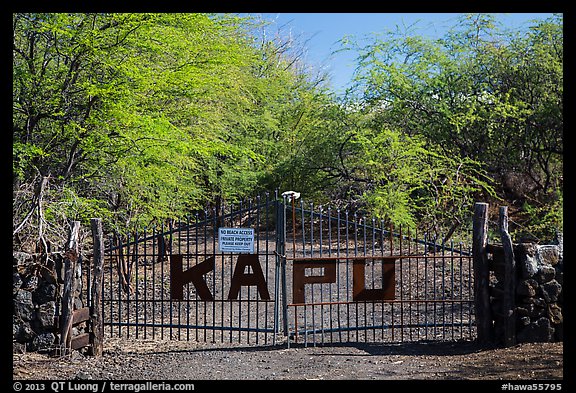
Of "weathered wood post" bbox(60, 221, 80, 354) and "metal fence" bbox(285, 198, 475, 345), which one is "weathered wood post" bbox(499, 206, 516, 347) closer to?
"metal fence" bbox(285, 198, 475, 345)

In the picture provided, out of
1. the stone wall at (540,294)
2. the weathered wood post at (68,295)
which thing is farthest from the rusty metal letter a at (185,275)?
the stone wall at (540,294)

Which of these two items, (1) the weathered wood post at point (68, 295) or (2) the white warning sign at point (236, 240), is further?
(2) the white warning sign at point (236, 240)

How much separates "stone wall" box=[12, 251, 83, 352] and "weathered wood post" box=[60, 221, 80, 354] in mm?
157

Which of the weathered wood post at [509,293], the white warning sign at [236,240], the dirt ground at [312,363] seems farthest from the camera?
the white warning sign at [236,240]

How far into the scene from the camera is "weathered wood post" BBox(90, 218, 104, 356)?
875cm

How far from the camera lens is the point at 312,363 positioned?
814 centimetres

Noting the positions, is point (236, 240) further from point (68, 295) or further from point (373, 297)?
point (68, 295)

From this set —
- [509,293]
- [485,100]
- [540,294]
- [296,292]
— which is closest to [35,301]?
[296,292]

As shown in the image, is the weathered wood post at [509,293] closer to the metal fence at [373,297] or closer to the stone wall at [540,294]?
the stone wall at [540,294]

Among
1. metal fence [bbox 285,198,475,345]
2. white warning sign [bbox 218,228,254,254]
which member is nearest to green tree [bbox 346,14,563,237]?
metal fence [bbox 285,198,475,345]

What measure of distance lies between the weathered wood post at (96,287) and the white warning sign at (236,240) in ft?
5.15

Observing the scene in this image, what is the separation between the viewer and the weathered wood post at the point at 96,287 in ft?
28.7
